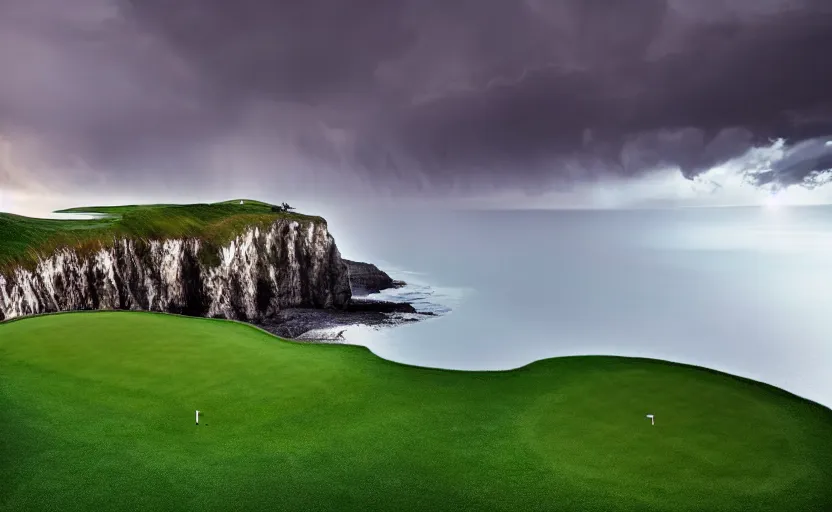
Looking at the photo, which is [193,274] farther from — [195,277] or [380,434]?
[380,434]

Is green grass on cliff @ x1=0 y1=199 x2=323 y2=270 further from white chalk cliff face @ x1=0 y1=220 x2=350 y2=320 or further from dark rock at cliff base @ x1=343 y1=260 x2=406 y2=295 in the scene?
dark rock at cliff base @ x1=343 y1=260 x2=406 y2=295

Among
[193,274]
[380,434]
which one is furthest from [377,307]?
[380,434]

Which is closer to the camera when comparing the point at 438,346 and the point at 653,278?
the point at 438,346

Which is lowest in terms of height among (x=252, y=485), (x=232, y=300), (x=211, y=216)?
(x=252, y=485)

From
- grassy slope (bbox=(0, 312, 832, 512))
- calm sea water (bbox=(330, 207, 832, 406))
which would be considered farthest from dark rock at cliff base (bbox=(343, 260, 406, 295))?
grassy slope (bbox=(0, 312, 832, 512))

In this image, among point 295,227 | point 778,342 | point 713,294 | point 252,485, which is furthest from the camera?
point 713,294

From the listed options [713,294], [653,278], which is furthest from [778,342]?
[653,278]

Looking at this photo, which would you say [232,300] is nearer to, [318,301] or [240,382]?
[318,301]
